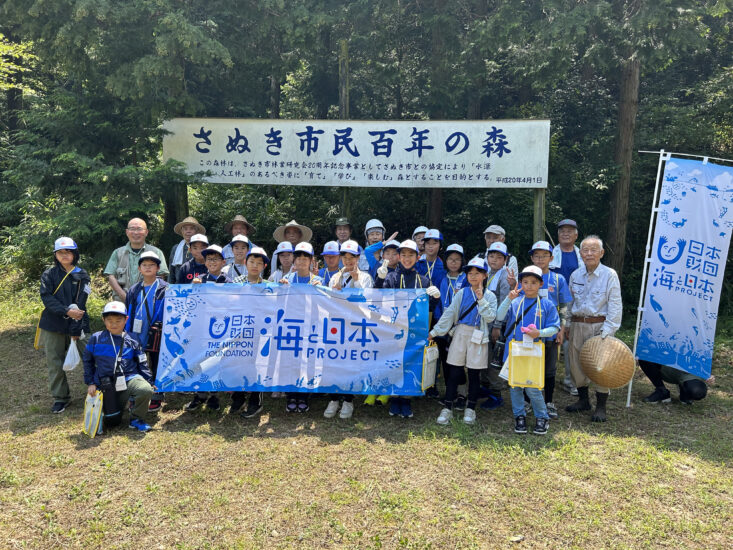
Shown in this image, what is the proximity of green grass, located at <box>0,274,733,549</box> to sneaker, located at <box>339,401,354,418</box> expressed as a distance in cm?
8

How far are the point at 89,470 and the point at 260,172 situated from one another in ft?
18.4

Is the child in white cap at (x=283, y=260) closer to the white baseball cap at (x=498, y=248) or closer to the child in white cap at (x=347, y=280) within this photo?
Result: the child in white cap at (x=347, y=280)

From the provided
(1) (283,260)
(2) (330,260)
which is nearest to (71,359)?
(1) (283,260)

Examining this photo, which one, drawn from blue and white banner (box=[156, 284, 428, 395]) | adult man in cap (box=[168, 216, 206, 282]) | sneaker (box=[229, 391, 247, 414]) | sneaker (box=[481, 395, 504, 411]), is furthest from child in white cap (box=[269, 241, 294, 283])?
sneaker (box=[481, 395, 504, 411])

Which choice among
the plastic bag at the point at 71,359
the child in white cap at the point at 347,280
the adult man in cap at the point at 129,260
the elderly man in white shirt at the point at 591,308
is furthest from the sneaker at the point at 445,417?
the plastic bag at the point at 71,359

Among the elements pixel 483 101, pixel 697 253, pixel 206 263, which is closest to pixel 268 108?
pixel 483 101

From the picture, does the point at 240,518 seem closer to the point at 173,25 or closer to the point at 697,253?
the point at 697,253

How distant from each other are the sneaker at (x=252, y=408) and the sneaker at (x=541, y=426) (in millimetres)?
2897

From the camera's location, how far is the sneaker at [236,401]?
5.75 metres

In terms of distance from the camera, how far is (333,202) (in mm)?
12750

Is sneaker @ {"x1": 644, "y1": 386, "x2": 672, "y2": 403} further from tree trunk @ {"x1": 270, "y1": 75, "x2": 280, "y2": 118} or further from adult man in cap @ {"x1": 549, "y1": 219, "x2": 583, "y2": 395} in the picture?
tree trunk @ {"x1": 270, "y1": 75, "x2": 280, "y2": 118}

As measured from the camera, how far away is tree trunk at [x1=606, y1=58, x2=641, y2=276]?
35.2 ft

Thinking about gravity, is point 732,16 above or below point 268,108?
above

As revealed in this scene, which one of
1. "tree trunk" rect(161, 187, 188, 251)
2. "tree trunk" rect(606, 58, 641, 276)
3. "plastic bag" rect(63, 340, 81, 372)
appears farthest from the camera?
"tree trunk" rect(606, 58, 641, 276)
